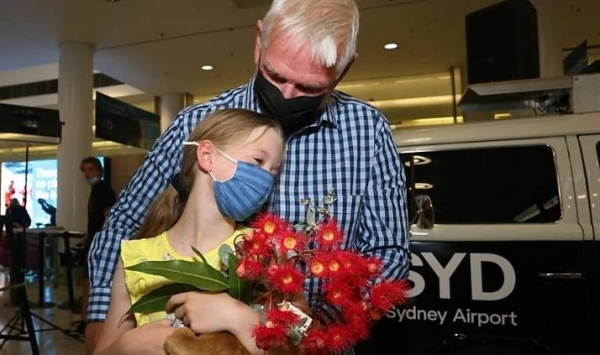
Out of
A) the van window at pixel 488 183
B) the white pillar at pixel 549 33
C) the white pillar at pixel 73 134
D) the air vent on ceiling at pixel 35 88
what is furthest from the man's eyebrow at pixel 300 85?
the air vent on ceiling at pixel 35 88

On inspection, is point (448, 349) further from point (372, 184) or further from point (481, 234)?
point (372, 184)

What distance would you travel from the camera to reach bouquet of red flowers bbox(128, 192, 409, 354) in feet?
2.32

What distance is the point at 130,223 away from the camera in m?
1.11

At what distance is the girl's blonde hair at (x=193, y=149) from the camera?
94 centimetres

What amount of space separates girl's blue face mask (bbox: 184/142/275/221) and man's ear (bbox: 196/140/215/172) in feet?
0.05

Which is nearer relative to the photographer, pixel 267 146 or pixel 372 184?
pixel 267 146

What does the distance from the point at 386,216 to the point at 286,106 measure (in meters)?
0.31

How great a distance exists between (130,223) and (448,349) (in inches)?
65.5

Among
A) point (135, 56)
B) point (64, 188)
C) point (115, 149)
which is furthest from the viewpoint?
point (115, 149)

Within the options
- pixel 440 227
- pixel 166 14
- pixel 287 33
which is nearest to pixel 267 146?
pixel 287 33

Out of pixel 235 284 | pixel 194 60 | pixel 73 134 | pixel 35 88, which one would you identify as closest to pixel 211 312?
pixel 235 284

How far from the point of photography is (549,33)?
448cm

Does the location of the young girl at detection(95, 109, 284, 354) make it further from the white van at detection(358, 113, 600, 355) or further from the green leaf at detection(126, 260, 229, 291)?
the white van at detection(358, 113, 600, 355)

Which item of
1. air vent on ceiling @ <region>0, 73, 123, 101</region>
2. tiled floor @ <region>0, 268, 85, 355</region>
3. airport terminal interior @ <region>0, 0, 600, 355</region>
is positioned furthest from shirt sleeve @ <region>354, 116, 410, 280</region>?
air vent on ceiling @ <region>0, 73, 123, 101</region>
